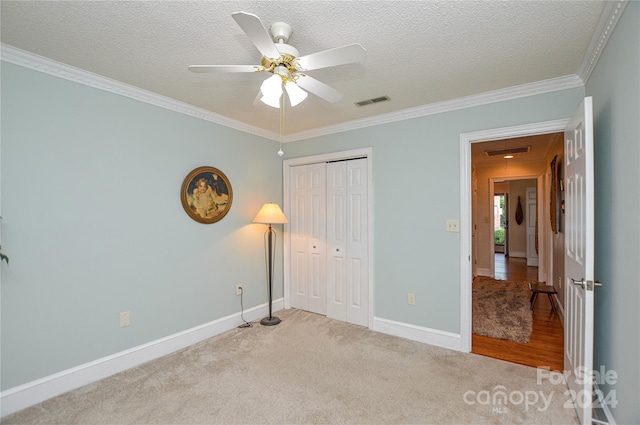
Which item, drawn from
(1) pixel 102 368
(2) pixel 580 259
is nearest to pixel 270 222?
(1) pixel 102 368

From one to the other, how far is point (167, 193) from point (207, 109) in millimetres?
981

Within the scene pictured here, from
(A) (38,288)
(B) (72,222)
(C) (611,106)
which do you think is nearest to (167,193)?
(B) (72,222)

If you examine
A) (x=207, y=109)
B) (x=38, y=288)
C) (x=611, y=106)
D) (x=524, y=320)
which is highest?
(x=207, y=109)

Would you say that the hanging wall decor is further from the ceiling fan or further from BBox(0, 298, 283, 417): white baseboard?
the ceiling fan

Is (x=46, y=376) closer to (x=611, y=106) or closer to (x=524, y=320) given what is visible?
(x=611, y=106)

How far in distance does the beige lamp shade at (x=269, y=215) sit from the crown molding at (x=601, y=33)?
2966mm

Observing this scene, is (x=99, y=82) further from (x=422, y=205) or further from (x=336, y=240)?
(x=422, y=205)

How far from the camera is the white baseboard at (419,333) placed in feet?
9.60

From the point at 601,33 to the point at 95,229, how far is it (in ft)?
Result: 12.2

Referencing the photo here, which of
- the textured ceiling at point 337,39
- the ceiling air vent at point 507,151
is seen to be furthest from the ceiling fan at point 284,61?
the ceiling air vent at point 507,151

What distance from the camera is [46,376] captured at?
214 centimetres

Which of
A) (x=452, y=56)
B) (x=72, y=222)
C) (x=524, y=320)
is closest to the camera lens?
(x=452, y=56)

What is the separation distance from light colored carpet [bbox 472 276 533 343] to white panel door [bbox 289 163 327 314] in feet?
6.31

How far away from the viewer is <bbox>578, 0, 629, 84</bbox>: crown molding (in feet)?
5.04
